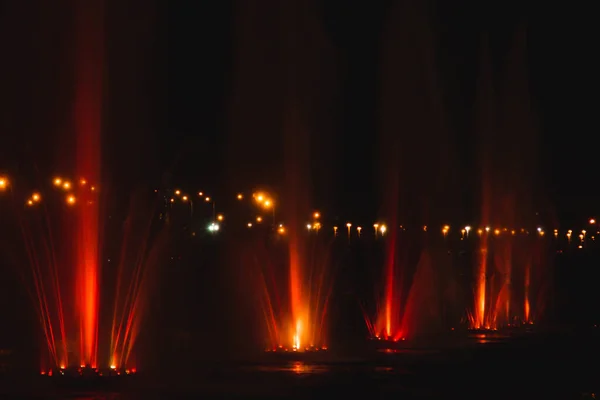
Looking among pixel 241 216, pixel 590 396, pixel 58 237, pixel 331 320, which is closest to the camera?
pixel 590 396

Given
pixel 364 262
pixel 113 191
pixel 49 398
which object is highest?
pixel 113 191

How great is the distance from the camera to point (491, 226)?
36.3m

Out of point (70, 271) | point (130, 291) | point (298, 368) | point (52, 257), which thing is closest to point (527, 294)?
point (52, 257)

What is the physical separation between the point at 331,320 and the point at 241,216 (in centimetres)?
2284

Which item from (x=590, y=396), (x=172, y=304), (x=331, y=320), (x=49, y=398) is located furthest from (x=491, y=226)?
(x=49, y=398)

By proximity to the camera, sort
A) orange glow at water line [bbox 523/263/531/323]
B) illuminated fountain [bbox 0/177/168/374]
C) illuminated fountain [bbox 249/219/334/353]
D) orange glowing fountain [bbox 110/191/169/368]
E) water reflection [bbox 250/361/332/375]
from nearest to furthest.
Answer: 1. illuminated fountain [bbox 0/177/168/374]
2. water reflection [bbox 250/361/332/375]
3. orange glowing fountain [bbox 110/191/169/368]
4. illuminated fountain [bbox 249/219/334/353]
5. orange glow at water line [bbox 523/263/531/323]

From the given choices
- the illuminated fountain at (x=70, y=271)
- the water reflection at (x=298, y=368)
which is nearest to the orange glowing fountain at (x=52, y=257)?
the illuminated fountain at (x=70, y=271)

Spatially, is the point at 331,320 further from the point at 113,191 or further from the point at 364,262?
the point at 113,191

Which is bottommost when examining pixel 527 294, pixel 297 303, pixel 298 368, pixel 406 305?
pixel 298 368

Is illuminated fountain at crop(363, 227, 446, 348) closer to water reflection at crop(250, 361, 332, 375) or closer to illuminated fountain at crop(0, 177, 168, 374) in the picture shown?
water reflection at crop(250, 361, 332, 375)

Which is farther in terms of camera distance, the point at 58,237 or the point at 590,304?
the point at 590,304

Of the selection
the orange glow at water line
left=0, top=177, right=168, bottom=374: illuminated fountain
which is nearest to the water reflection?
left=0, top=177, right=168, bottom=374: illuminated fountain

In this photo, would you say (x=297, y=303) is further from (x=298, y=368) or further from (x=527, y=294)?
(x=527, y=294)

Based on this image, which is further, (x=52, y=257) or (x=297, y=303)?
(x=52, y=257)
